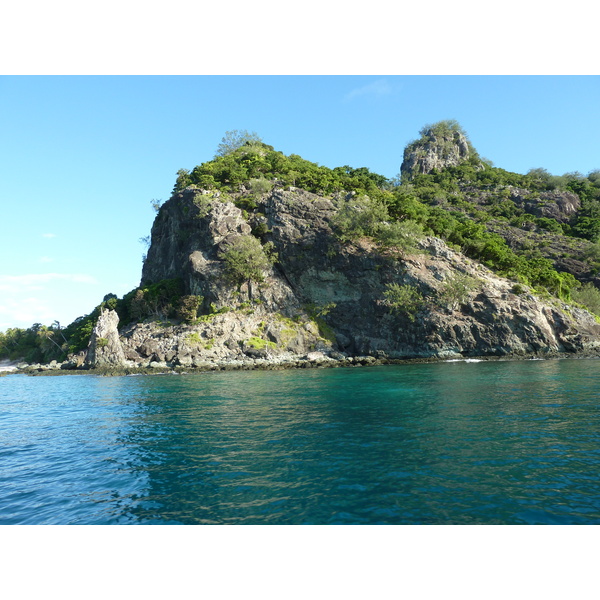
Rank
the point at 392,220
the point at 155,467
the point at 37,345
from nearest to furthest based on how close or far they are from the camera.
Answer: the point at 155,467, the point at 392,220, the point at 37,345

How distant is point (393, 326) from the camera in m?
63.5

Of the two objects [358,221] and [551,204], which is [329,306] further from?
[551,204]

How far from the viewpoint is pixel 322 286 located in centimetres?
7106

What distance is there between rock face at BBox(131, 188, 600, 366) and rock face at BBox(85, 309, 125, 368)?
1199 millimetres

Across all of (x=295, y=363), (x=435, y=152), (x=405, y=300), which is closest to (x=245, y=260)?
(x=295, y=363)

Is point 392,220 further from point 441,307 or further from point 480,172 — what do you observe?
point 480,172

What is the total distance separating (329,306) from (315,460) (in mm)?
55303

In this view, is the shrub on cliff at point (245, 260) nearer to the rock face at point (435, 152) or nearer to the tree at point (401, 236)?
the tree at point (401, 236)

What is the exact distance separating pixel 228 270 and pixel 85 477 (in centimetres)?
5826

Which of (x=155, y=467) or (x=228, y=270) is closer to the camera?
(x=155, y=467)

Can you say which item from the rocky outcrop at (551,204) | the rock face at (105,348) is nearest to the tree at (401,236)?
the rock face at (105,348)

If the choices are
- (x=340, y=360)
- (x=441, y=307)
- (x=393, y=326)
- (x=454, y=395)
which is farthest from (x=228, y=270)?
(x=454, y=395)

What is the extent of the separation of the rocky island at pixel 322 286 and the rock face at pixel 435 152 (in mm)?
71405

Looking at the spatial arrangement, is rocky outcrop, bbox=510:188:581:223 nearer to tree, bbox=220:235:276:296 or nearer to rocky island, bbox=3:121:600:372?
rocky island, bbox=3:121:600:372
